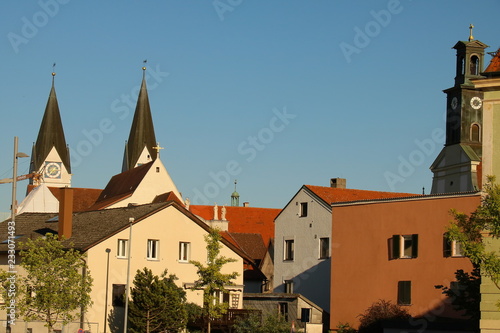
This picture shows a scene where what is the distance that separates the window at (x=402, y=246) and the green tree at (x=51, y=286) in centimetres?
1406

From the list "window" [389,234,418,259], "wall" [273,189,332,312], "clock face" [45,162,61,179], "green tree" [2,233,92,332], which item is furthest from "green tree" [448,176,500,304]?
"clock face" [45,162,61,179]

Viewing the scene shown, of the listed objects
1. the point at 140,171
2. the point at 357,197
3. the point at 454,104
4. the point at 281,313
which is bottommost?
the point at 281,313

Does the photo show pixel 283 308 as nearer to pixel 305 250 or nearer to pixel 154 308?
pixel 154 308

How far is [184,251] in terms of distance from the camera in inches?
2002

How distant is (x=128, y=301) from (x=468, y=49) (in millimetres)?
56302

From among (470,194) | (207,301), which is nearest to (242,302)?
(207,301)

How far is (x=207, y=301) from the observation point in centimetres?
4488

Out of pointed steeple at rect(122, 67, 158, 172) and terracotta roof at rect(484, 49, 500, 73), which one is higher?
pointed steeple at rect(122, 67, 158, 172)

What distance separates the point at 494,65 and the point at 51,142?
11865cm

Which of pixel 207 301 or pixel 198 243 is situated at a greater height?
pixel 198 243

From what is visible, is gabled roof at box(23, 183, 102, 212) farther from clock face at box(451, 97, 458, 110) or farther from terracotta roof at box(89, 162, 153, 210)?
clock face at box(451, 97, 458, 110)

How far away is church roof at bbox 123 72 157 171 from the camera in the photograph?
13162 centimetres

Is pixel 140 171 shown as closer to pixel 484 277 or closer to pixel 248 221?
pixel 248 221

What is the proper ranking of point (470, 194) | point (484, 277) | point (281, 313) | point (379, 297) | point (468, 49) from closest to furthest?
1. point (484, 277)
2. point (470, 194)
3. point (379, 297)
4. point (281, 313)
5. point (468, 49)
